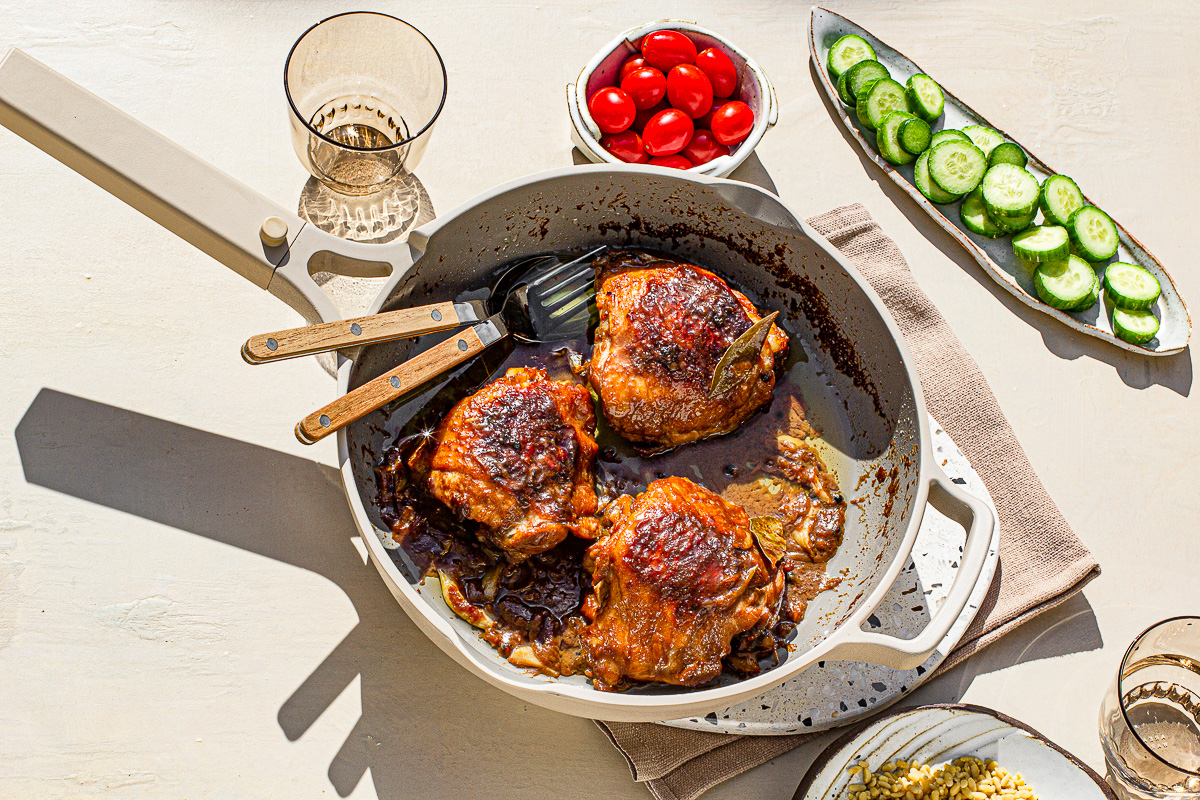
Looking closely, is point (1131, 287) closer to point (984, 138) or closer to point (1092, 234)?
point (1092, 234)

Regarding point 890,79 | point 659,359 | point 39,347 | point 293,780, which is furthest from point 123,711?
point 890,79

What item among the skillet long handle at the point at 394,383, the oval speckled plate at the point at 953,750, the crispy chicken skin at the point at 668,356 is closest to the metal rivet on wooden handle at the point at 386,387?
the skillet long handle at the point at 394,383

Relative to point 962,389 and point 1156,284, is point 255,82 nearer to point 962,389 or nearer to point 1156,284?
point 962,389

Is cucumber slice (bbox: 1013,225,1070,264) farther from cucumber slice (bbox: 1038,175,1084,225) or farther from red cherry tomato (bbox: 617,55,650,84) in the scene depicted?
red cherry tomato (bbox: 617,55,650,84)

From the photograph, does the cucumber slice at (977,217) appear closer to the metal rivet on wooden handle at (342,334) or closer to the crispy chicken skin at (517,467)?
the crispy chicken skin at (517,467)

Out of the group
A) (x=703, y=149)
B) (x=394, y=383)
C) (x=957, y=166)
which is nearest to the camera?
(x=394, y=383)

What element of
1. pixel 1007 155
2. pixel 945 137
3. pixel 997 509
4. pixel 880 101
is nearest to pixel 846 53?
pixel 880 101
